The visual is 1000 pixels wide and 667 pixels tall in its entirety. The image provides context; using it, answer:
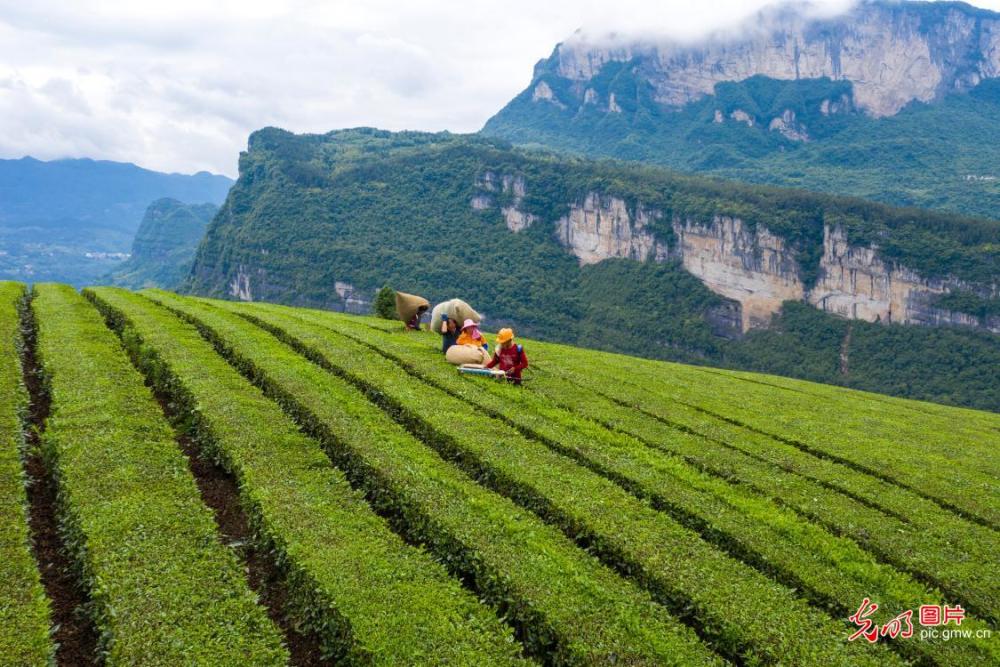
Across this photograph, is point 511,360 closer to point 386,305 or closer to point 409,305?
point 409,305

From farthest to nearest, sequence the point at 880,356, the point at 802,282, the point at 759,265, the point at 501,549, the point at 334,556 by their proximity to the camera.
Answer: the point at 759,265, the point at 802,282, the point at 880,356, the point at 501,549, the point at 334,556

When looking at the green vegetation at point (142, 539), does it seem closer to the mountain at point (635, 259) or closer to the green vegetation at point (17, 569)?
the green vegetation at point (17, 569)

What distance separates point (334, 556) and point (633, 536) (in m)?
4.15

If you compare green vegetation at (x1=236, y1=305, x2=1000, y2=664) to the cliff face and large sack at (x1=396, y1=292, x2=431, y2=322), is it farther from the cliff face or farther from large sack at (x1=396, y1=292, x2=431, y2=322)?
the cliff face

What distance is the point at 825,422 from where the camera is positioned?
18.4 meters

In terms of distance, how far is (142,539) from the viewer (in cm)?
825

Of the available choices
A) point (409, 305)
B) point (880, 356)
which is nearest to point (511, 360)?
point (409, 305)

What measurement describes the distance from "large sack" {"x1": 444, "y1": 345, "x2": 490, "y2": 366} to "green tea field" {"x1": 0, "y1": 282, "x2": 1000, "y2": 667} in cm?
102

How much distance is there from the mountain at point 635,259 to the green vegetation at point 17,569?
92696 mm

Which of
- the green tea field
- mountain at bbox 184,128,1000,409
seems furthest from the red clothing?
mountain at bbox 184,128,1000,409

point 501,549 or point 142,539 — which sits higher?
point 142,539

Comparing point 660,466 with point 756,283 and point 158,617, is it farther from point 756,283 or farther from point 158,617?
point 756,283

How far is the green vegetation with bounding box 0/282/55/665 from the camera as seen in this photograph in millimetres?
6414

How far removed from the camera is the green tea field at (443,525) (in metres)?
7.19
